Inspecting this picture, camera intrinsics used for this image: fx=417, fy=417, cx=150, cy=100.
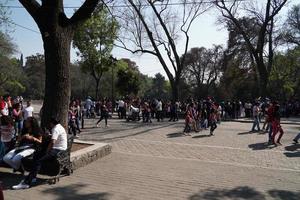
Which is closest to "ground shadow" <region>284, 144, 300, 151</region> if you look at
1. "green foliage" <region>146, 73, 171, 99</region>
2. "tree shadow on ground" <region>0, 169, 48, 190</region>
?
"tree shadow on ground" <region>0, 169, 48, 190</region>

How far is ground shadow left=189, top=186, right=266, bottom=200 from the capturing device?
7.83m

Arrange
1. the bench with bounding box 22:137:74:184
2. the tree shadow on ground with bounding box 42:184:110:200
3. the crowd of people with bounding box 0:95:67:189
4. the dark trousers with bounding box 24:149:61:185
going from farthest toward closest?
the bench with bounding box 22:137:74:184 < the crowd of people with bounding box 0:95:67:189 < the dark trousers with bounding box 24:149:61:185 < the tree shadow on ground with bounding box 42:184:110:200

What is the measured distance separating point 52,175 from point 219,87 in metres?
59.2

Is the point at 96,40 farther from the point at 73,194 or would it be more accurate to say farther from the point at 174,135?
the point at 73,194

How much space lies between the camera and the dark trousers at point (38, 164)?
27.1 ft

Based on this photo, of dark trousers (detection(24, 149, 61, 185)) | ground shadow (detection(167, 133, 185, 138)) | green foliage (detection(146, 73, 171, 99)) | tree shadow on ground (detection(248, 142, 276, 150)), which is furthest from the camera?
green foliage (detection(146, 73, 171, 99))

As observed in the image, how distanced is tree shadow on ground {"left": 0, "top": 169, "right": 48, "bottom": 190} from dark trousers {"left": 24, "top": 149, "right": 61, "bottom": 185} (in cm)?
21

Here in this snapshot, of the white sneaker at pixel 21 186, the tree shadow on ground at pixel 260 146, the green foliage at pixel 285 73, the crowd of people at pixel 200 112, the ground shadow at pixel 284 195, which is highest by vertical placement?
the green foliage at pixel 285 73

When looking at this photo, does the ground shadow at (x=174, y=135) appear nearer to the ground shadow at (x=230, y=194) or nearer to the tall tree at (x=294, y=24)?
the ground shadow at (x=230, y=194)

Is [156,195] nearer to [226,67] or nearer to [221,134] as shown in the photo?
[221,134]

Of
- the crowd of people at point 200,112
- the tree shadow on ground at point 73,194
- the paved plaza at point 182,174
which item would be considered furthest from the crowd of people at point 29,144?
the crowd of people at point 200,112

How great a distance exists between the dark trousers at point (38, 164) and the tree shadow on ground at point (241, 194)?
299 centimetres

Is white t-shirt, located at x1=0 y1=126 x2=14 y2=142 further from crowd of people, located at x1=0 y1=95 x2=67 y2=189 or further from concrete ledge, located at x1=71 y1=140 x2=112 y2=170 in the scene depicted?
concrete ledge, located at x1=71 y1=140 x2=112 y2=170

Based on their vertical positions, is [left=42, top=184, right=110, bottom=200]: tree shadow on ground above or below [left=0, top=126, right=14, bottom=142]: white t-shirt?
below
